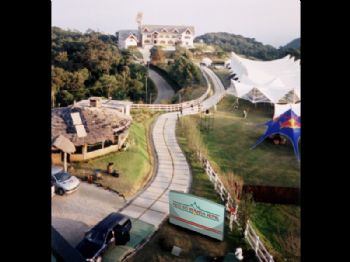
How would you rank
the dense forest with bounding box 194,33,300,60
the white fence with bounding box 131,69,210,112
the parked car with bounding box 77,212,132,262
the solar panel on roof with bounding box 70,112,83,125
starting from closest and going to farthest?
the parked car with bounding box 77,212,132,262, the solar panel on roof with bounding box 70,112,83,125, the white fence with bounding box 131,69,210,112, the dense forest with bounding box 194,33,300,60

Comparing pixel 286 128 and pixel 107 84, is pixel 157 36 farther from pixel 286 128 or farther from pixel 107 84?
pixel 286 128

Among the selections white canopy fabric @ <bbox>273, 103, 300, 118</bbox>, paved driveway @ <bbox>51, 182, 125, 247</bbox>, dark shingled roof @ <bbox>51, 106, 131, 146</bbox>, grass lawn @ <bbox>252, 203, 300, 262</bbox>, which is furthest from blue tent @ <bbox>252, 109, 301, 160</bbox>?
paved driveway @ <bbox>51, 182, 125, 247</bbox>

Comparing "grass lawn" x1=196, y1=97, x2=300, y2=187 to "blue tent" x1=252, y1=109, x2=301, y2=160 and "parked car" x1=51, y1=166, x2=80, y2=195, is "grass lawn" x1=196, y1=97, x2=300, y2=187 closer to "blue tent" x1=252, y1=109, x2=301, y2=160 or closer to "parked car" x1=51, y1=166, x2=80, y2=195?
"blue tent" x1=252, y1=109, x2=301, y2=160

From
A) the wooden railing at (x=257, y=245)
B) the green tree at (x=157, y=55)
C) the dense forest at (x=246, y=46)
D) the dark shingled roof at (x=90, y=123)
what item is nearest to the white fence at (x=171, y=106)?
the dark shingled roof at (x=90, y=123)

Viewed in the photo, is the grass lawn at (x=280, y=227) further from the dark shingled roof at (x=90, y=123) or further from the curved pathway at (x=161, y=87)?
the curved pathway at (x=161, y=87)

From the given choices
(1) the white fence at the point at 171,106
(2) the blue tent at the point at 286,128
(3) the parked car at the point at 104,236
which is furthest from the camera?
(2) the blue tent at the point at 286,128
